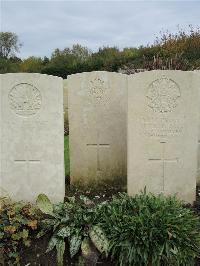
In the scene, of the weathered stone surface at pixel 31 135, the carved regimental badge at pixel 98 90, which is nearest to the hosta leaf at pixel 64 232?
the weathered stone surface at pixel 31 135

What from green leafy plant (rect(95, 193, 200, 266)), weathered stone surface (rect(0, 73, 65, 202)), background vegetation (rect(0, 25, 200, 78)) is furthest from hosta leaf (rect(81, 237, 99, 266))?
background vegetation (rect(0, 25, 200, 78))

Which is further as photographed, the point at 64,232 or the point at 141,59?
the point at 141,59

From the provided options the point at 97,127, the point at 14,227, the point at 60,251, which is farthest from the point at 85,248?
the point at 97,127

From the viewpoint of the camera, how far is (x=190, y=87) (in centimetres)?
555

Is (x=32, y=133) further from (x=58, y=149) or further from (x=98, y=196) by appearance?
(x=98, y=196)

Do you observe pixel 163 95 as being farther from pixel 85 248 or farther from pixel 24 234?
pixel 24 234

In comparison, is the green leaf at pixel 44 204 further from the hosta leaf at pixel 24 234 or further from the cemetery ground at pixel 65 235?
the hosta leaf at pixel 24 234

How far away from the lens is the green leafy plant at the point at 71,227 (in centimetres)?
449

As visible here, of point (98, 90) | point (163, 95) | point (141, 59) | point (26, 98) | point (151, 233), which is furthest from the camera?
point (141, 59)

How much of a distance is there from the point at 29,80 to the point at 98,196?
6.94 feet

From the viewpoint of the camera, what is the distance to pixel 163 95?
551cm

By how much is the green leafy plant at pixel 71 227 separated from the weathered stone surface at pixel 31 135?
0.47 metres

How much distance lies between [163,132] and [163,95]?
486 mm

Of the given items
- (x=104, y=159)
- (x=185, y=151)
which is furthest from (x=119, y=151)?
(x=185, y=151)
